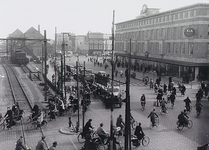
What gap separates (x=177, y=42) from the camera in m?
51.4

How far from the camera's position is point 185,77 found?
42.8 m

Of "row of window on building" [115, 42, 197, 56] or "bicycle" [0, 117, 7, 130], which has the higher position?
"row of window on building" [115, 42, 197, 56]

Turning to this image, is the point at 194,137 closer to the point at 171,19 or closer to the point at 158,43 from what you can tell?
the point at 171,19

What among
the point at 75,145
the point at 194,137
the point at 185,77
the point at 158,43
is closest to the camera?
the point at 75,145

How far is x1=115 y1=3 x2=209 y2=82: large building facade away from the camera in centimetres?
4469

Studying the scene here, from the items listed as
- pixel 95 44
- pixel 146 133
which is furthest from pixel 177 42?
pixel 95 44

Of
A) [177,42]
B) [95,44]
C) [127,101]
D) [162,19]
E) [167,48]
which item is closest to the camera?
[127,101]

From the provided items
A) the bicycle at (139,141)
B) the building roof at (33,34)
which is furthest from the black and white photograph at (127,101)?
Result: the building roof at (33,34)

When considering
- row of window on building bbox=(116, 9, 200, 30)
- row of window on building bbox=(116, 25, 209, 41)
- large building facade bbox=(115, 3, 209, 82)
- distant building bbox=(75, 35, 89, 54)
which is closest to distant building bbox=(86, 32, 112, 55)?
distant building bbox=(75, 35, 89, 54)

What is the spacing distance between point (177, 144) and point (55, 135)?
717 centimetres

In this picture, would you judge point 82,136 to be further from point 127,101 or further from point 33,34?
point 33,34

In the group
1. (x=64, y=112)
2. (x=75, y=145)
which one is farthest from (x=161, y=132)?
(x=64, y=112)

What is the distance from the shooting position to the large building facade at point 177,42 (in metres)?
44.7

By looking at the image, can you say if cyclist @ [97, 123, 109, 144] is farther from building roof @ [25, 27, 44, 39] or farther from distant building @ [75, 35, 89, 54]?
distant building @ [75, 35, 89, 54]
